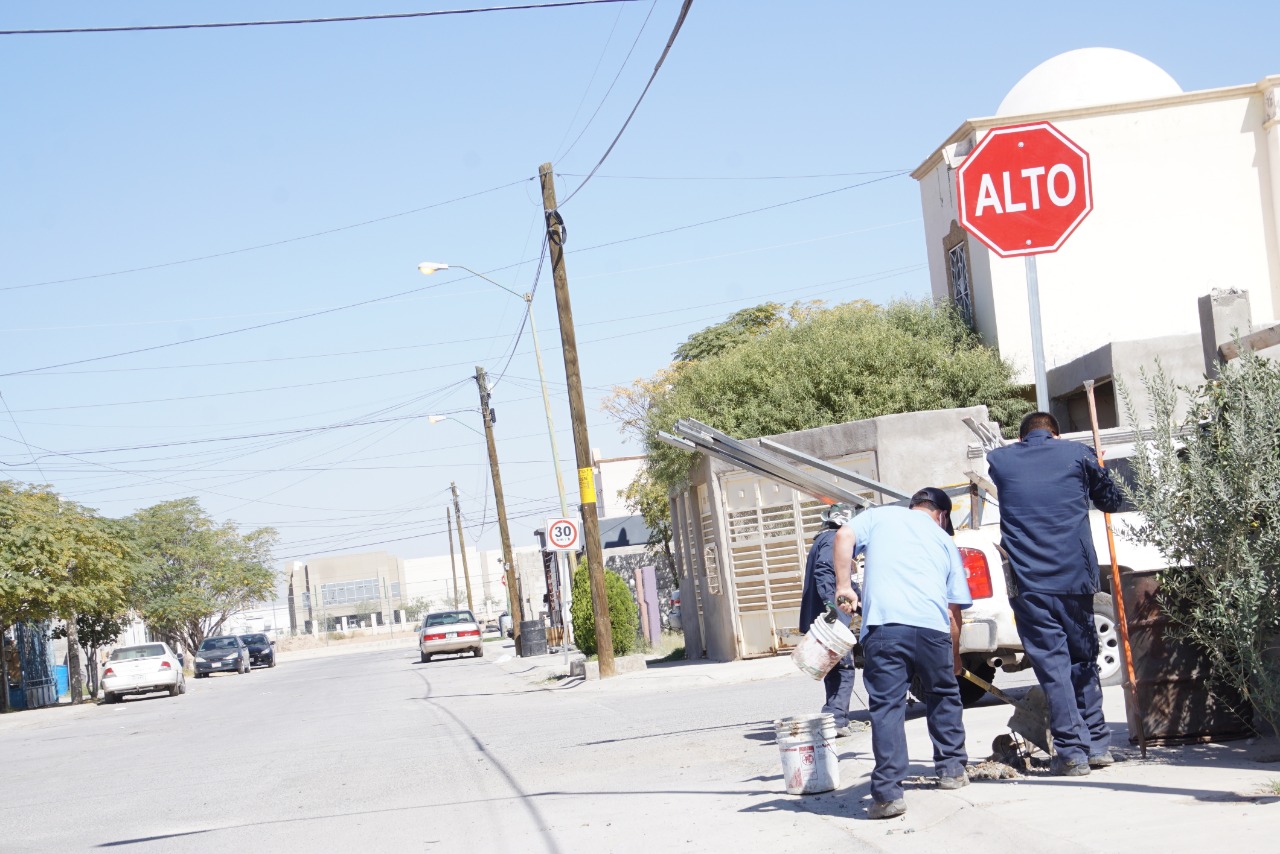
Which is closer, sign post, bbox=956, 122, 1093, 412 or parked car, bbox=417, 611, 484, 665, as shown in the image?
sign post, bbox=956, 122, 1093, 412

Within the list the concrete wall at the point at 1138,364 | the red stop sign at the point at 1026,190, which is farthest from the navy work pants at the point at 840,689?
the concrete wall at the point at 1138,364

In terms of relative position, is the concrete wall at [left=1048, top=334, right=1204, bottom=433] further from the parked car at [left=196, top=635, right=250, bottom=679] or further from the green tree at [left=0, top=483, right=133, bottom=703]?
the parked car at [left=196, top=635, right=250, bottom=679]

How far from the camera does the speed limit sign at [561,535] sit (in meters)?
24.8

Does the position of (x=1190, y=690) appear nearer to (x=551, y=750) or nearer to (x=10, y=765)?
(x=551, y=750)

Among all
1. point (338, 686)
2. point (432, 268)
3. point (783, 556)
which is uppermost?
point (432, 268)

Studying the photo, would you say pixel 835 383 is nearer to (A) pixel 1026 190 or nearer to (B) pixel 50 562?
(A) pixel 1026 190

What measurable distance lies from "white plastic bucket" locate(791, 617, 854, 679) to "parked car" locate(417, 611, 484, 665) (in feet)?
110

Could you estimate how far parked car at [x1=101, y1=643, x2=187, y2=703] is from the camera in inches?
1324

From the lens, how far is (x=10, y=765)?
1659 centimetres

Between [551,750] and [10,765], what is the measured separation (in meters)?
8.35

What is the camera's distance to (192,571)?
6644 cm

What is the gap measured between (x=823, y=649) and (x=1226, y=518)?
2.32 meters

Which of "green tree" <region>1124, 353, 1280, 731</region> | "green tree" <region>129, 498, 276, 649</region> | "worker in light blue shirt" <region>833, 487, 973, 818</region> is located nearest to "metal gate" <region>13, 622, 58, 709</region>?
"green tree" <region>129, 498, 276, 649</region>

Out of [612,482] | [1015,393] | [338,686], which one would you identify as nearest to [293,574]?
[612,482]
